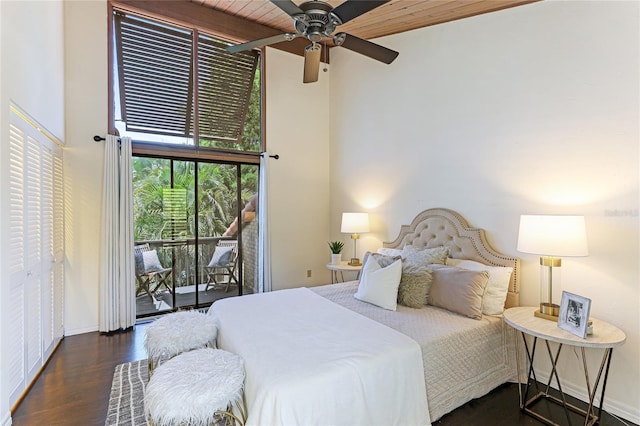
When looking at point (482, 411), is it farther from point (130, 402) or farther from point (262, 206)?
point (262, 206)

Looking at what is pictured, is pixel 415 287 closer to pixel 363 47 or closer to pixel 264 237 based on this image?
pixel 363 47

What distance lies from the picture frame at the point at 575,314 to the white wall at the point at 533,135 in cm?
43

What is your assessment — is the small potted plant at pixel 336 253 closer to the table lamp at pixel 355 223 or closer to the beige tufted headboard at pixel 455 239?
the table lamp at pixel 355 223

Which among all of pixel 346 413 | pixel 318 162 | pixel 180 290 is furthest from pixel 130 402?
pixel 318 162

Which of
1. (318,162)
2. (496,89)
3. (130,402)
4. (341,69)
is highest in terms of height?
(341,69)

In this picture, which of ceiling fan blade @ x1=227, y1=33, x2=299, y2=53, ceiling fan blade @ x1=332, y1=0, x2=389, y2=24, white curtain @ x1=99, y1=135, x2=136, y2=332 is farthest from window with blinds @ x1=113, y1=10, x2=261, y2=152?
ceiling fan blade @ x1=332, y1=0, x2=389, y2=24

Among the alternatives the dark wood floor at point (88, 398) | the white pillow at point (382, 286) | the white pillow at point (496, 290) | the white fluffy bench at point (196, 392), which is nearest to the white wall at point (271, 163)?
the dark wood floor at point (88, 398)

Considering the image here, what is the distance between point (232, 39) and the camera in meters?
4.50

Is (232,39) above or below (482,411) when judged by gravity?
above

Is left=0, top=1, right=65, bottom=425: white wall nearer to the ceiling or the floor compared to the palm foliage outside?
nearer to the ceiling

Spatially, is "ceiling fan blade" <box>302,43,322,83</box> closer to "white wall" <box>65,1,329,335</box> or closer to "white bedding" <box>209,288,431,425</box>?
"white wall" <box>65,1,329,335</box>

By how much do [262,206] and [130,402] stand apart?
287cm

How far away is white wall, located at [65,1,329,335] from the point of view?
362 centimetres

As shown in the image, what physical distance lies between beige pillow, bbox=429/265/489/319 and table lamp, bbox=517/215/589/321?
1.29 feet
